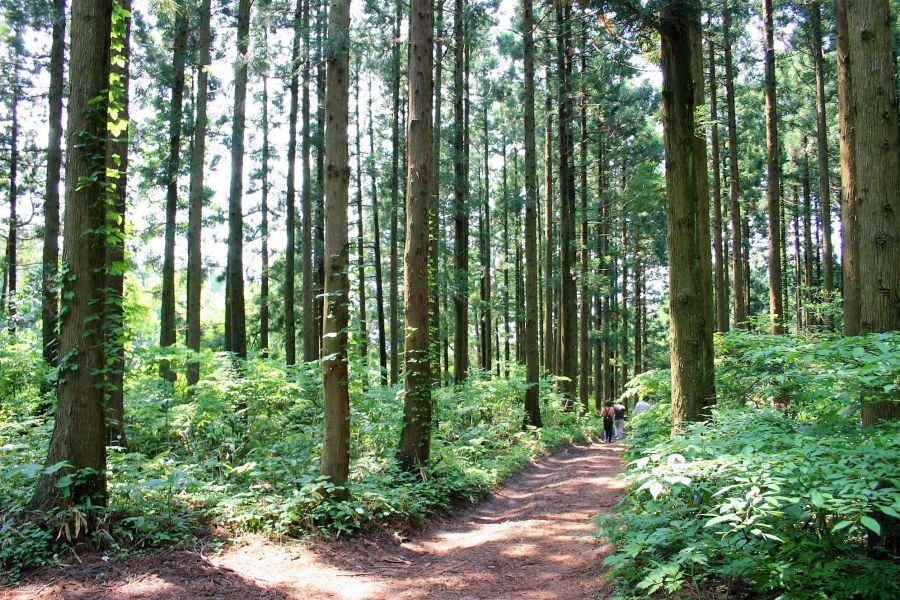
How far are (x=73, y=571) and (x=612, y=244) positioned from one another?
28098mm

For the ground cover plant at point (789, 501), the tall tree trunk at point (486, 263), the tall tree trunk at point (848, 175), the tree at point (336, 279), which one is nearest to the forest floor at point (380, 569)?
the ground cover plant at point (789, 501)

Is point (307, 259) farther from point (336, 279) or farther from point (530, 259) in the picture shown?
point (336, 279)

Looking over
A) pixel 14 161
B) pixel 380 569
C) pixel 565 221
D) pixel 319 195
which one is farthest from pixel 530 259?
pixel 14 161

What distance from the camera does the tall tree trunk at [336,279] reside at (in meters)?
6.65

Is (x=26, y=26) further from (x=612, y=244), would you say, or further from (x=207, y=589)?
(x=612, y=244)

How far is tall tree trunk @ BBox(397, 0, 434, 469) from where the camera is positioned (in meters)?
8.49

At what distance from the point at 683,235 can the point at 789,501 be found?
12.2ft

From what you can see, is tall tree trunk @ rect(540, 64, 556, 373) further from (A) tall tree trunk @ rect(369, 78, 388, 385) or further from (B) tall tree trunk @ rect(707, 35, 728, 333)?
(A) tall tree trunk @ rect(369, 78, 388, 385)

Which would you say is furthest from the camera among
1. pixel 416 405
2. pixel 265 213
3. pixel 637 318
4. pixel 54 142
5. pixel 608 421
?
pixel 637 318

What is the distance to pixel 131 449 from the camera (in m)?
9.06

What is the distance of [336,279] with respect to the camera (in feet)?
22.0

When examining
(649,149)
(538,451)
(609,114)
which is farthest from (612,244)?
(538,451)

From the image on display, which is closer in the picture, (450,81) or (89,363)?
(89,363)

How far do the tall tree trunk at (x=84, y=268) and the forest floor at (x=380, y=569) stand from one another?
3.24ft
